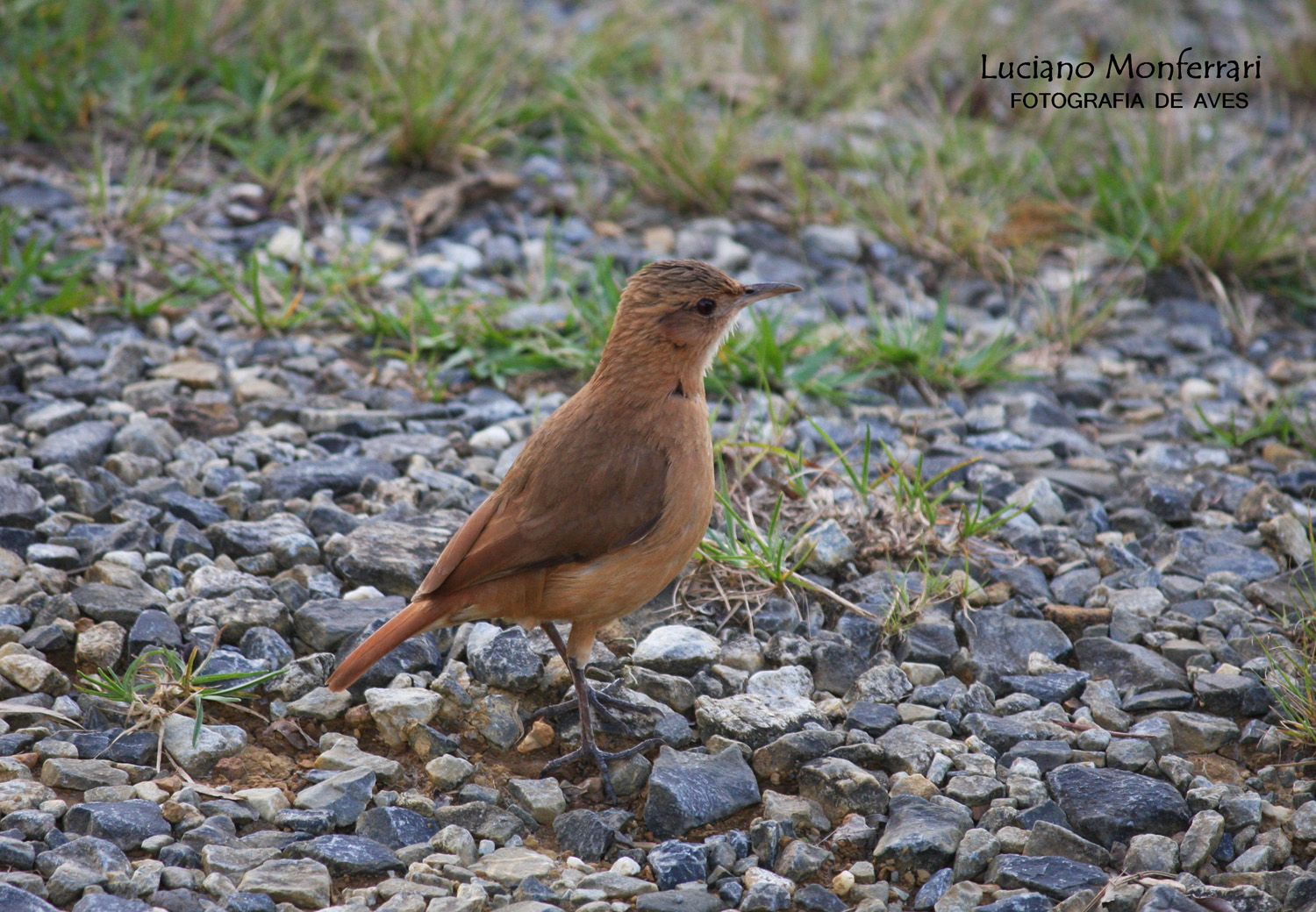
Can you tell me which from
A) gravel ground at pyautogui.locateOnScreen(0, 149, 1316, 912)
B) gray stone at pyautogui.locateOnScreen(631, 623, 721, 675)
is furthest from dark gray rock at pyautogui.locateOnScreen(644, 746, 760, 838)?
gray stone at pyautogui.locateOnScreen(631, 623, 721, 675)

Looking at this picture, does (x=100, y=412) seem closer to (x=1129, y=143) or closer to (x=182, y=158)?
(x=182, y=158)

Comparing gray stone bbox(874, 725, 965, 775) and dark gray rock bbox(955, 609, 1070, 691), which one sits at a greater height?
dark gray rock bbox(955, 609, 1070, 691)

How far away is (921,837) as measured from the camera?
3.26m

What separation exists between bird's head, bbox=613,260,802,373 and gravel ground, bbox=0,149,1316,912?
891 millimetres

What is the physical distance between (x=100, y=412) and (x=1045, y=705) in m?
3.70

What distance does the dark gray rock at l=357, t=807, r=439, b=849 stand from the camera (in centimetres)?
329

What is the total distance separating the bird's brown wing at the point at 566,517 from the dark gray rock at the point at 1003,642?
1.21 meters

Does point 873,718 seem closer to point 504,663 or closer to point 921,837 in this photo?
point 921,837

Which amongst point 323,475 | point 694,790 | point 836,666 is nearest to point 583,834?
point 694,790

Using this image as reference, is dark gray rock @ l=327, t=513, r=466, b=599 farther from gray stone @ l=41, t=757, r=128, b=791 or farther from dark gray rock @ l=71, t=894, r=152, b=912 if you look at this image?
dark gray rock @ l=71, t=894, r=152, b=912

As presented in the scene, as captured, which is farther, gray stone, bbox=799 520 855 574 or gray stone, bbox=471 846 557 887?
gray stone, bbox=799 520 855 574

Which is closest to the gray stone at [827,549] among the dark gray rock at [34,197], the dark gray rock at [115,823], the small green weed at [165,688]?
the small green weed at [165,688]

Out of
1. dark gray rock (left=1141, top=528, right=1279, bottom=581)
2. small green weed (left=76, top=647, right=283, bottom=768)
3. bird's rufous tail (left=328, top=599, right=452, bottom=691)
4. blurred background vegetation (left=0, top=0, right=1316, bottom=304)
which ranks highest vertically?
blurred background vegetation (left=0, top=0, right=1316, bottom=304)

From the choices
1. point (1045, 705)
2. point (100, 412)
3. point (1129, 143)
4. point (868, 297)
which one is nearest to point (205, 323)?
point (100, 412)
